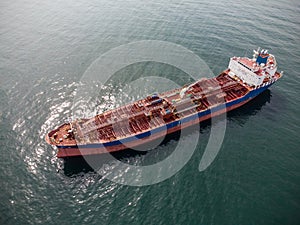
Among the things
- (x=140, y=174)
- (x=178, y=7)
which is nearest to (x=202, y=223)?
(x=140, y=174)

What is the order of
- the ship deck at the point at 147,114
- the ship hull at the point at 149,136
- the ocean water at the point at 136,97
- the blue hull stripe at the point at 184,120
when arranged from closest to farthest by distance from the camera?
the ocean water at the point at 136,97
the ship hull at the point at 149,136
the blue hull stripe at the point at 184,120
the ship deck at the point at 147,114

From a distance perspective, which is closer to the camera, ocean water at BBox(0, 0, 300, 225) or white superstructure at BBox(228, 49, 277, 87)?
ocean water at BBox(0, 0, 300, 225)

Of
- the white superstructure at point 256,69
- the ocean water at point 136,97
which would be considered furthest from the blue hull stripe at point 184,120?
the ocean water at point 136,97

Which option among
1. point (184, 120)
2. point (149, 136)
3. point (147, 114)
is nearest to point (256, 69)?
point (184, 120)

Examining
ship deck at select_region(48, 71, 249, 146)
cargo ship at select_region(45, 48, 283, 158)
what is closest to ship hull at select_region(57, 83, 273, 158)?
cargo ship at select_region(45, 48, 283, 158)

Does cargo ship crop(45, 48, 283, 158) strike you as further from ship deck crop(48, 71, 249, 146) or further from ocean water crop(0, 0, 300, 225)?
ocean water crop(0, 0, 300, 225)

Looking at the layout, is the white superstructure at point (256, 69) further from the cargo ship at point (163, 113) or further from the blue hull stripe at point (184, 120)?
the blue hull stripe at point (184, 120)

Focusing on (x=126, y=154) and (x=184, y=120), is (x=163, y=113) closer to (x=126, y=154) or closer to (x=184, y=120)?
(x=184, y=120)
